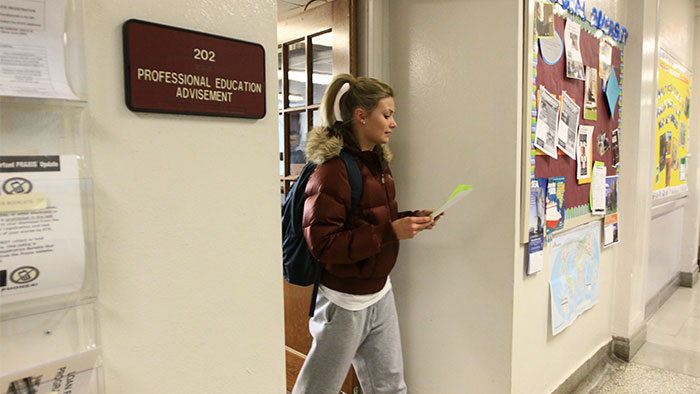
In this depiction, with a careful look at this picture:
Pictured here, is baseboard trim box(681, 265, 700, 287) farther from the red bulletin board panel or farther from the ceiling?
the ceiling

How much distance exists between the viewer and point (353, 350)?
1.61 m

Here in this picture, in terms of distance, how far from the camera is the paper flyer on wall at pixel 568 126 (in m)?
2.06

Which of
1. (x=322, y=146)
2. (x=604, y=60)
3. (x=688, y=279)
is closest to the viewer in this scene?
(x=322, y=146)

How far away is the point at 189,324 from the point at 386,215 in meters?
0.95

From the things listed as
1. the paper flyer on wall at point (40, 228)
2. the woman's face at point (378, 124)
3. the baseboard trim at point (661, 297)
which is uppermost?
the woman's face at point (378, 124)

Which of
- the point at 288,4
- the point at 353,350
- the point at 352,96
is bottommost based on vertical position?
the point at 353,350

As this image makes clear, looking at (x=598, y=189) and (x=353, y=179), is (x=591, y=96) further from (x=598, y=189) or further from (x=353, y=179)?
(x=353, y=179)

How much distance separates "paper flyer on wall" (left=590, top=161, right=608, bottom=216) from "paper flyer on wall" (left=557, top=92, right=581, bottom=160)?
33 centimetres

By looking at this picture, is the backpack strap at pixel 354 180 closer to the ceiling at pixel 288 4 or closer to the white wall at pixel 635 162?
the ceiling at pixel 288 4

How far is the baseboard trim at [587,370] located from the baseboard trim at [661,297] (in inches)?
43.7

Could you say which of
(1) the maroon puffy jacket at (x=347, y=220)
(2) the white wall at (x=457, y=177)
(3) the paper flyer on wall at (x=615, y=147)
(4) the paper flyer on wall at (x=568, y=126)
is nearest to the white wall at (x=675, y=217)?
(3) the paper flyer on wall at (x=615, y=147)

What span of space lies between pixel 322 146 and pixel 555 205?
3.79 ft

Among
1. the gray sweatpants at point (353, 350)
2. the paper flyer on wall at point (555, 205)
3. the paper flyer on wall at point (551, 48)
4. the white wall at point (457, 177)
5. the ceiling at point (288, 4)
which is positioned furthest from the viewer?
the ceiling at point (288, 4)

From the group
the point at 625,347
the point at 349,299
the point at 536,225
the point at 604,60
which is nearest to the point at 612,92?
the point at 604,60
